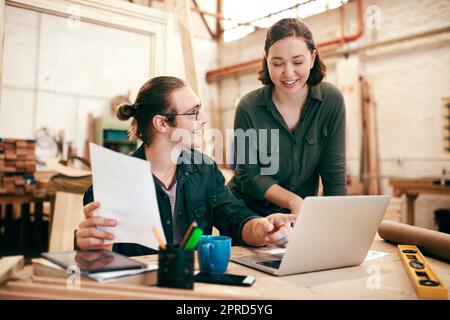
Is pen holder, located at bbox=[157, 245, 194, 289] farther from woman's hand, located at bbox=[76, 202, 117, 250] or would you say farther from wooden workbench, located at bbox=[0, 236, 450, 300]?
woman's hand, located at bbox=[76, 202, 117, 250]

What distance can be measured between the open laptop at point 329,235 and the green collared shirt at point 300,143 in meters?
0.74

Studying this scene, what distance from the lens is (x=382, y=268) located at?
1.03 m

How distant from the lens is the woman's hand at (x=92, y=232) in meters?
0.97

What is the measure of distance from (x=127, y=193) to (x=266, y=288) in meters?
0.37

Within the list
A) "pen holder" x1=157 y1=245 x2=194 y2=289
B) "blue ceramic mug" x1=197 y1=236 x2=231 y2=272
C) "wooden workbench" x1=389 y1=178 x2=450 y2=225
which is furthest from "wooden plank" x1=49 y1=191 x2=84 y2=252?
"wooden workbench" x1=389 y1=178 x2=450 y2=225

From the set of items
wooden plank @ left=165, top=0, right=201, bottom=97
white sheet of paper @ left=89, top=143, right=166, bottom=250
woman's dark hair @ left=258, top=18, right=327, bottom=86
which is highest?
wooden plank @ left=165, top=0, right=201, bottom=97

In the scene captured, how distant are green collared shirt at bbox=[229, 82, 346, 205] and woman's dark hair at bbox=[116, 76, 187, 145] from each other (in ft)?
1.26

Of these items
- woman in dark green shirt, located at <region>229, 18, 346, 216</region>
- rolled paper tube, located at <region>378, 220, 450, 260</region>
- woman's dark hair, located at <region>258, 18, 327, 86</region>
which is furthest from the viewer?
woman in dark green shirt, located at <region>229, 18, 346, 216</region>

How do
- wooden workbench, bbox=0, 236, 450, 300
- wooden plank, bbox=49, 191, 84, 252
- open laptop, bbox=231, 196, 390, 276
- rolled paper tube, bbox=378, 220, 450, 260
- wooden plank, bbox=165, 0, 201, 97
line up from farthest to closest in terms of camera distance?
wooden plank, bbox=49, 191, 84, 252 → wooden plank, bbox=165, 0, 201, 97 → rolled paper tube, bbox=378, 220, 450, 260 → open laptop, bbox=231, 196, 390, 276 → wooden workbench, bbox=0, 236, 450, 300

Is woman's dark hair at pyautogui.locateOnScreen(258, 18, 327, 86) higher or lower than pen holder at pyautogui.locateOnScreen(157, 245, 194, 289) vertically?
higher

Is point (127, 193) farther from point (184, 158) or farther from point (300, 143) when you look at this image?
point (300, 143)

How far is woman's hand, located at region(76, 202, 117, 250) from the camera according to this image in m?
0.97

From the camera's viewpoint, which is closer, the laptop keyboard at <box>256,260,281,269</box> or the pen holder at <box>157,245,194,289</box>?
the pen holder at <box>157,245,194,289</box>

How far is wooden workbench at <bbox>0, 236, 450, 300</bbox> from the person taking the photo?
0.71 m
